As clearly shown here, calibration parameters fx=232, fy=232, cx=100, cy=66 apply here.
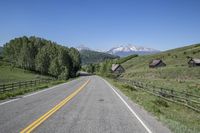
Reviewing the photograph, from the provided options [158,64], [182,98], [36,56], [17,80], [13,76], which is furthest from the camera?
[158,64]

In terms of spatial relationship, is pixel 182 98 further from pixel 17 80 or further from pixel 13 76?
pixel 13 76

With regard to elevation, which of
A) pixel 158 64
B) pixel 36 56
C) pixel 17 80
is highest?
pixel 36 56

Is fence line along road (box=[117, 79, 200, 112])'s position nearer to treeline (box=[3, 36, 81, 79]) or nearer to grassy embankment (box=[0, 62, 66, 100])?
grassy embankment (box=[0, 62, 66, 100])

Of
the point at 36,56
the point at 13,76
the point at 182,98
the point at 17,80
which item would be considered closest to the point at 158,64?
the point at 36,56

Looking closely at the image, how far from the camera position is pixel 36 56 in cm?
9938

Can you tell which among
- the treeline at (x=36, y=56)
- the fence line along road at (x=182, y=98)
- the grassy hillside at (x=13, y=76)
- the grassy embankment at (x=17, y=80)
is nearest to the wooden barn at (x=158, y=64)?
the treeline at (x=36, y=56)

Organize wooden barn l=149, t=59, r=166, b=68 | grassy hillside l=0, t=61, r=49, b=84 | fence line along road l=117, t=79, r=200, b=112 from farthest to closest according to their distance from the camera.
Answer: wooden barn l=149, t=59, r=166, b=68 → grassy hillside l=0, t=61, r=49, b=84 → fence line along road l=117, t=79, r=200, b=112

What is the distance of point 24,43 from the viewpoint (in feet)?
333

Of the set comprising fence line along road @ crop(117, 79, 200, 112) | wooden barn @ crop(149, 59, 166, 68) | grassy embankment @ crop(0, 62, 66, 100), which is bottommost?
fence line along road @ crop(117, 79, 200, 112)

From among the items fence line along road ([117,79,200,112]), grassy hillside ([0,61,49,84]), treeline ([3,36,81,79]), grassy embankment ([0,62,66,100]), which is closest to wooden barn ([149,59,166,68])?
treeline ([3,36,81,79])

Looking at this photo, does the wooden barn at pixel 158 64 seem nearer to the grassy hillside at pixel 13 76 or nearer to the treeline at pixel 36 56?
the treeline at pixel 36 56

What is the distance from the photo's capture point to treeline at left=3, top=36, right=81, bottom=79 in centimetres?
8844

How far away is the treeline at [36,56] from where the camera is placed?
290 feet

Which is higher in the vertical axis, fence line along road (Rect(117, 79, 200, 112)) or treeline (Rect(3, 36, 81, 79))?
treeline (Rect(3, 36, 81, 79))
